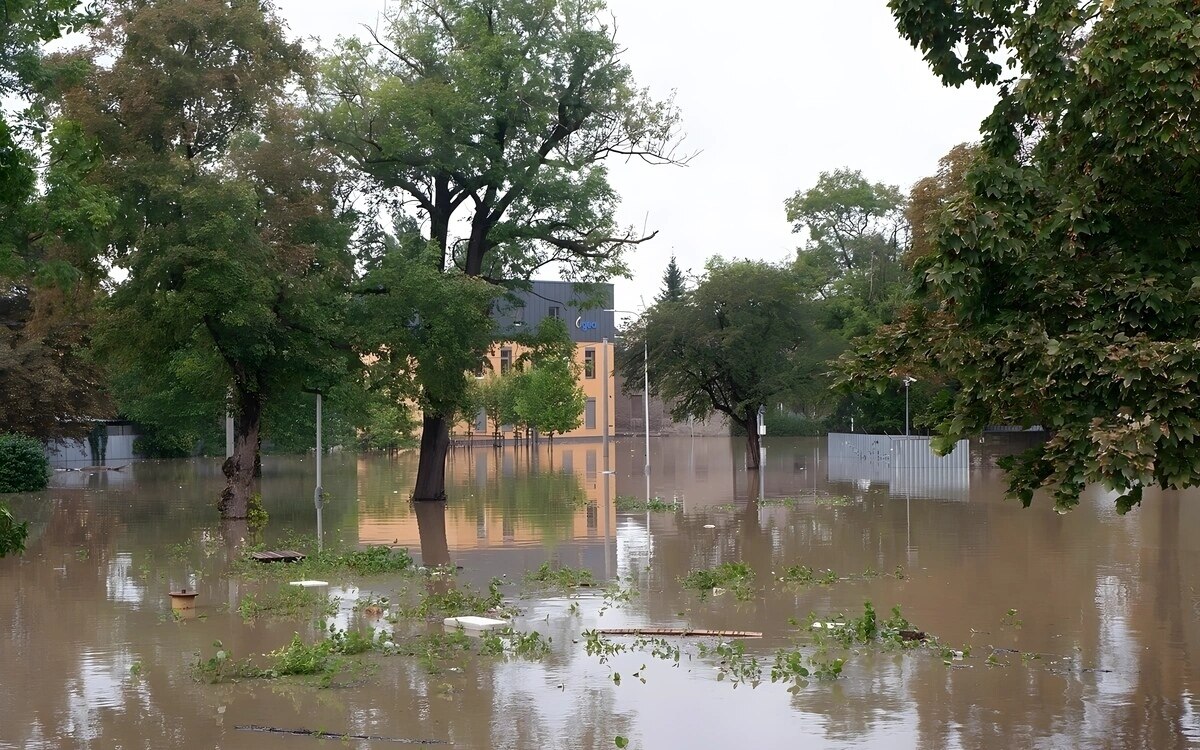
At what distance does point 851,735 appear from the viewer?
10320 mm

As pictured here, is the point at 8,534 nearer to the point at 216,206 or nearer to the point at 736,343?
the point at 216,206

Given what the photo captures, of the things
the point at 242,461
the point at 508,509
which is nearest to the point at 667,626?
the point at 242,461

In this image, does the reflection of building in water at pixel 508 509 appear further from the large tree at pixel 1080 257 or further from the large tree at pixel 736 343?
the large tree at pixel 1080 257

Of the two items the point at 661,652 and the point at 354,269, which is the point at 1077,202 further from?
the point at 354,269

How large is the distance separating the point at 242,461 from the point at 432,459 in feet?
22.2

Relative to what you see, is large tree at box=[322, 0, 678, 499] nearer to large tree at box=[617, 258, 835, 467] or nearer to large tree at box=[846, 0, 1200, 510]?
large tree at box=[617, 258, 835, 467]

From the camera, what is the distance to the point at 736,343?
1925 inches

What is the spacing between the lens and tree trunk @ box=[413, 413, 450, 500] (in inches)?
1409

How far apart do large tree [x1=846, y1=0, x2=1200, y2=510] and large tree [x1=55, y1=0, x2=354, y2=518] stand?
1976 centimetres

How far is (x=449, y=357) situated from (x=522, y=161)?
23.0ft

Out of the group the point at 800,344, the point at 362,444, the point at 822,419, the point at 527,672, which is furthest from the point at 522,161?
the point at 822,419

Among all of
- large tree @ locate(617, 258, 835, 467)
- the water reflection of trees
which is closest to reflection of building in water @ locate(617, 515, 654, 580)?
the water reflection of trees

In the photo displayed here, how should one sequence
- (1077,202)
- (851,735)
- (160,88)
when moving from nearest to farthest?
1. (1077,202)
2. (851,735)
3. (160,88)

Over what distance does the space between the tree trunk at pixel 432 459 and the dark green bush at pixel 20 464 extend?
1497 centimetres
